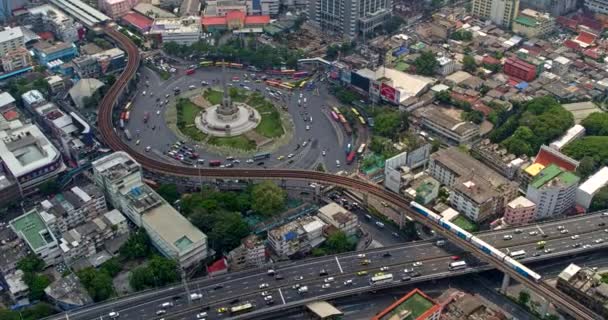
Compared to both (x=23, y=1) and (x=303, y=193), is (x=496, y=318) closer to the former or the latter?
(x=303, y=193)

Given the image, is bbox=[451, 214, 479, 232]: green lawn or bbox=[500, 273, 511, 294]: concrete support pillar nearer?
bbox=[500, 273, 511, 294]: concrete support pillar

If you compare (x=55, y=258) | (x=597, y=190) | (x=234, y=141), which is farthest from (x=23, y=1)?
(x=597, y=190)

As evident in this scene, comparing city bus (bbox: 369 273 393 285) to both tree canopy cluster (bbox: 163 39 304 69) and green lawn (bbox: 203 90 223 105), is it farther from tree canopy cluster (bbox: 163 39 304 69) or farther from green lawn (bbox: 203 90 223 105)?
tree canopy cluster (bbox: 163 39 304 69)

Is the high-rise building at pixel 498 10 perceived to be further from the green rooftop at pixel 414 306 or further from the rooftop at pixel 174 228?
the rooftop at pixel 174 228

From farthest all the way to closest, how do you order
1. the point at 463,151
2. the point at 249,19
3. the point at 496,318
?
1. the point at 249,19
2. the point at 463,151
3. the point at 496,318

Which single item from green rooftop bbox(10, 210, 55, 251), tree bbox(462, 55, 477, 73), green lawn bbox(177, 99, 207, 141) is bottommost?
green lawn bbox(177, 99, 207, 141)

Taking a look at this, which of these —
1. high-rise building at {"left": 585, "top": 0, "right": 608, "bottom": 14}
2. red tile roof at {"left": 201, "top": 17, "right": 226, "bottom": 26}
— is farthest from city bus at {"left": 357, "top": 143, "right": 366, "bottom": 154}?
high-rise building at {"left": 585, "top": 0, "right": 608, "bottom": 14}

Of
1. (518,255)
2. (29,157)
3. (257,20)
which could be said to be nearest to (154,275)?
(29,157)
